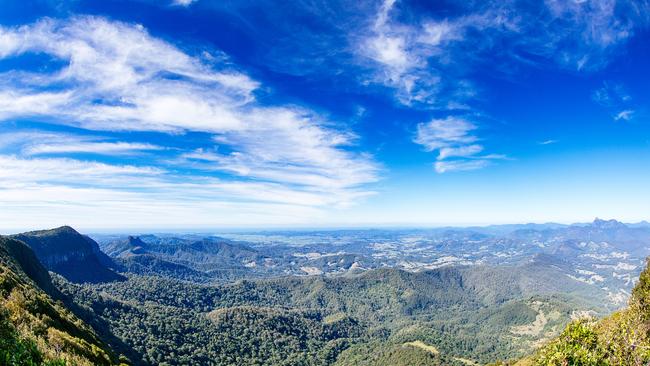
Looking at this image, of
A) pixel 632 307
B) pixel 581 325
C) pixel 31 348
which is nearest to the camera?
pixel 31 348

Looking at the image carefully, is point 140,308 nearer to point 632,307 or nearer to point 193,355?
point 193,355

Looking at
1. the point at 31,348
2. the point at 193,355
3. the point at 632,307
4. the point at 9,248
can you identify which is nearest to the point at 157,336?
the point at 193,355

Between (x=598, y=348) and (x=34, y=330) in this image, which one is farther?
(x=34, y=330)

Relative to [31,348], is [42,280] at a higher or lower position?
lower

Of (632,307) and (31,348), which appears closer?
(31,348)

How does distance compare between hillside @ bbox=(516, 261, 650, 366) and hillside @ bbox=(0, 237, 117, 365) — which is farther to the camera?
hillside @ bbox=(516, 261, 650, 366)

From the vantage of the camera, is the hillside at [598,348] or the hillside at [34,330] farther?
the hillside at [598,348]

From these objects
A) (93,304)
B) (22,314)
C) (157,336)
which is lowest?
(157,336)

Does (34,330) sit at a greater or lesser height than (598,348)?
greater
